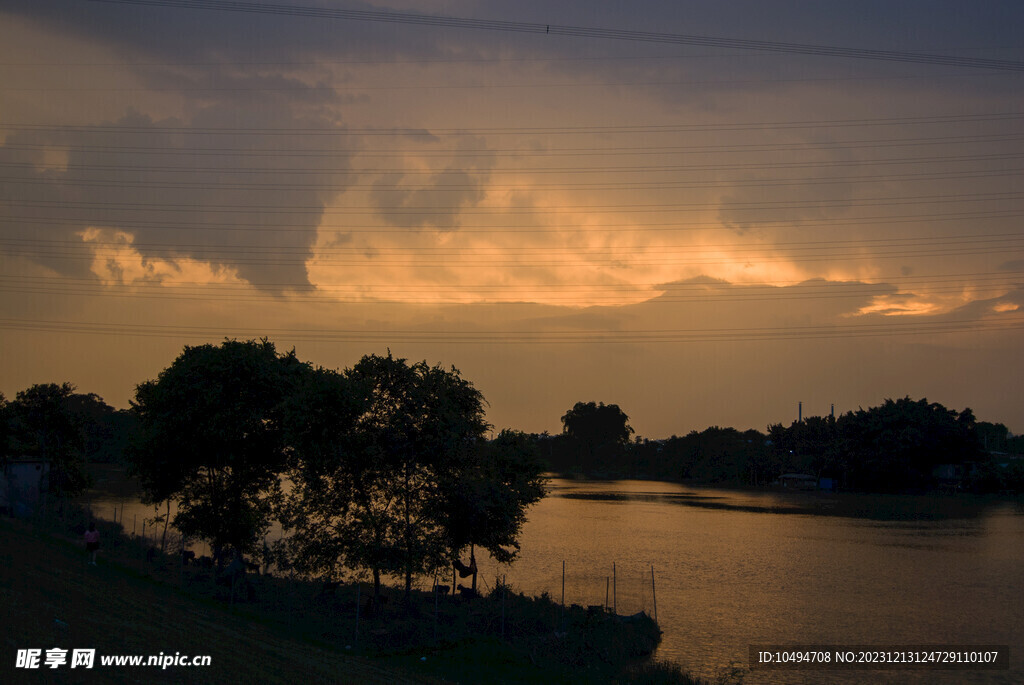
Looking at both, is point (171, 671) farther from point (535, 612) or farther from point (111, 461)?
point (111, 461)

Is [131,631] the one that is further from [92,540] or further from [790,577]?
[790,577]

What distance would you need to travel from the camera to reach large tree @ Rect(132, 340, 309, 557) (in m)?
40.2

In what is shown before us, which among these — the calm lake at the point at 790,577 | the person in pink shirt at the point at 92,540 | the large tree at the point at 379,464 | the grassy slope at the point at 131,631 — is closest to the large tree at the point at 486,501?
the large tree at the point at 379,464

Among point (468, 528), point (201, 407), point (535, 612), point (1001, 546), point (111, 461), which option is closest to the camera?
point (535, 612)

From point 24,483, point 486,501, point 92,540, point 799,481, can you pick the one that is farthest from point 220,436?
point 799,481

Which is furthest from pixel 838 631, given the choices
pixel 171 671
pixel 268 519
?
pixel 171 671

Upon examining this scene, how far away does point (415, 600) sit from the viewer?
38.4m

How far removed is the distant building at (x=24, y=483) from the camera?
55.9 m

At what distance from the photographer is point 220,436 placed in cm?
3916

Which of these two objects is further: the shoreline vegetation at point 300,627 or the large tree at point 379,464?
the large tree at point 379,464

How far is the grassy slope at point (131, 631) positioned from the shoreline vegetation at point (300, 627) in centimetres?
8

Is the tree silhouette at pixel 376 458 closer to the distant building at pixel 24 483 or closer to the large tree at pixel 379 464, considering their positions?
the large tree at pixel 379 464

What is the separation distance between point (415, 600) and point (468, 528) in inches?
188

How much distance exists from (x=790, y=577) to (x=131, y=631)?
50002mm
